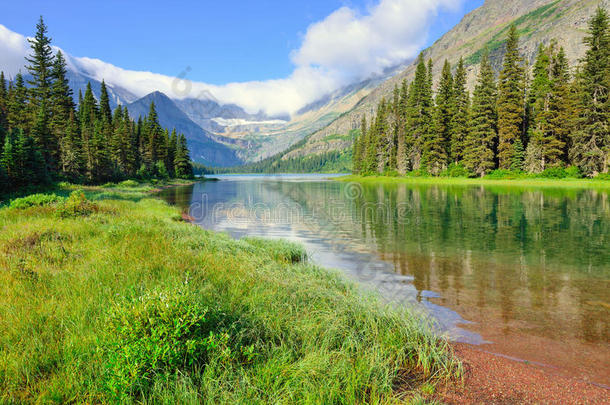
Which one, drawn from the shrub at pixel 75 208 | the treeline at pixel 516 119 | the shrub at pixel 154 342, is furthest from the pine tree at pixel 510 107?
the shrub at pixel 154 342

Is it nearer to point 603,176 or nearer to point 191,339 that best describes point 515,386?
point 191,339

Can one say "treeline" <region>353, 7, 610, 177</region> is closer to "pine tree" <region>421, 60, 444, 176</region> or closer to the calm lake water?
"pine tree" <region>421, 60, 444, 176</region>

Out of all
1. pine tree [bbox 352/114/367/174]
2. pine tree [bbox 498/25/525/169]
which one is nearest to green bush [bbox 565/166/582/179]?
pine tree [bbox 498/25/525/169]

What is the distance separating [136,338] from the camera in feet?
13.5

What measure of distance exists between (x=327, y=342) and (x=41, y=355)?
4096 mm

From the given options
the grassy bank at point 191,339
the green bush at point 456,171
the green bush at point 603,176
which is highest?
the green bush at point 456,171

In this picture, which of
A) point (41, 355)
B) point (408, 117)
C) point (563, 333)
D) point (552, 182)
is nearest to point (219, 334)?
point (41, 355)

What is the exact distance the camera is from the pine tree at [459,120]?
71688mm

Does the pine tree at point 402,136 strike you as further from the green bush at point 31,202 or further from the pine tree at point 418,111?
Result: the green bush at point 31,202

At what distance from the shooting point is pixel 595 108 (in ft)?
168

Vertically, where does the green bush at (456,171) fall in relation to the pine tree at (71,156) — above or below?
below

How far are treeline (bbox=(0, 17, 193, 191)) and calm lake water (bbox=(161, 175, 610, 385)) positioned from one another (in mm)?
22741

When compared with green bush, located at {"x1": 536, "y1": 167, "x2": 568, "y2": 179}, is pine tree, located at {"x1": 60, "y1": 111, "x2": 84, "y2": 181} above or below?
above

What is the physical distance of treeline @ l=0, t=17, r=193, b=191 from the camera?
33216mm
